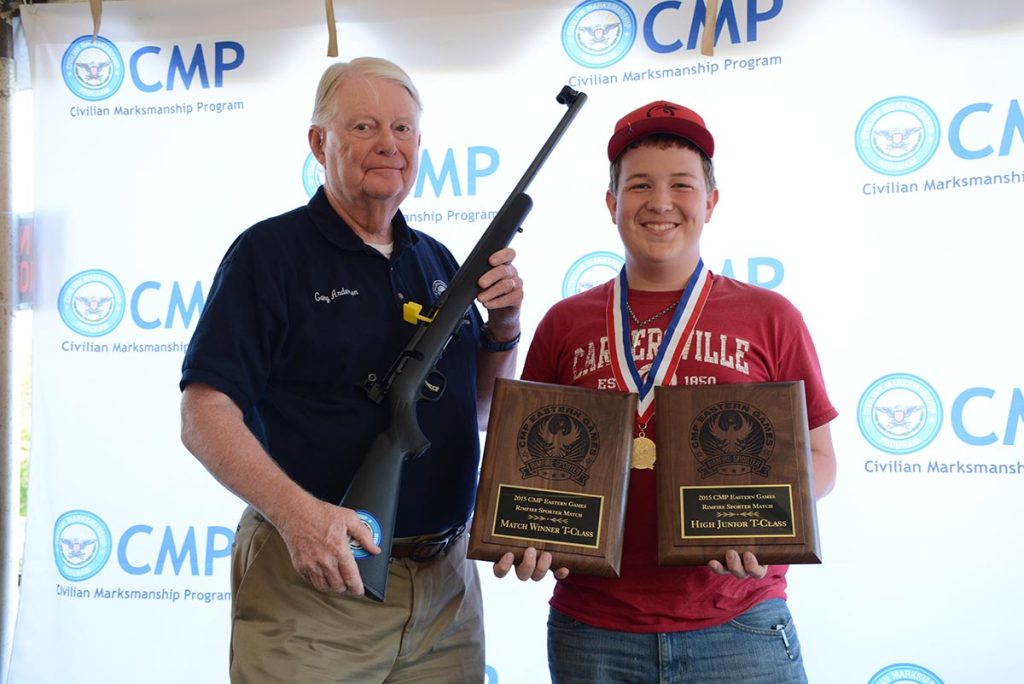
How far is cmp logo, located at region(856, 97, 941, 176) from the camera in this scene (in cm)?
283

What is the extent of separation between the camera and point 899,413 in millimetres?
2820

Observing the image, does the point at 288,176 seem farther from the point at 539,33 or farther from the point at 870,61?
the point at 870,61

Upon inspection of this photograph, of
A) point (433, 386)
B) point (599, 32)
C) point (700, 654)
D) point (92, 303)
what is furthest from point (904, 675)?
point (92, 303)

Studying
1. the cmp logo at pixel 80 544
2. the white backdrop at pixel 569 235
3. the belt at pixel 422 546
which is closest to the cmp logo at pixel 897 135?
the white backdrop at pixel 569 235

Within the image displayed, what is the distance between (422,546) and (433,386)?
34cm

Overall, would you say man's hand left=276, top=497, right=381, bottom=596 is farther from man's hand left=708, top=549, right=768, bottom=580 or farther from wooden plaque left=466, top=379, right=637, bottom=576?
man's hand left=708, top=549, right=768, bottom=580

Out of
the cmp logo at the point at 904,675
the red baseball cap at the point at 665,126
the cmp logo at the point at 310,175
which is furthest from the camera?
the cmp logo at the point at 310,175

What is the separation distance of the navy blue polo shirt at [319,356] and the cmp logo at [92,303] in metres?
1.70

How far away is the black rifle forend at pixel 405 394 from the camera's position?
158 cm

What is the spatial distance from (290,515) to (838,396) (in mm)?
→ 1965

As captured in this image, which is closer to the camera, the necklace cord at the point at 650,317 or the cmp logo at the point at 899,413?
the necklace cord at the point at 650,317

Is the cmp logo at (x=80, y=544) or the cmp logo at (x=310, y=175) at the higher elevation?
the cmp logo at (x=310, y=175)

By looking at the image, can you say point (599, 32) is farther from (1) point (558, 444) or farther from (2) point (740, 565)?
(2) point (740, 565)

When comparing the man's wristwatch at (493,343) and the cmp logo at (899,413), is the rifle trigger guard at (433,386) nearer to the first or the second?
the man's wristwatch at (493,343)
